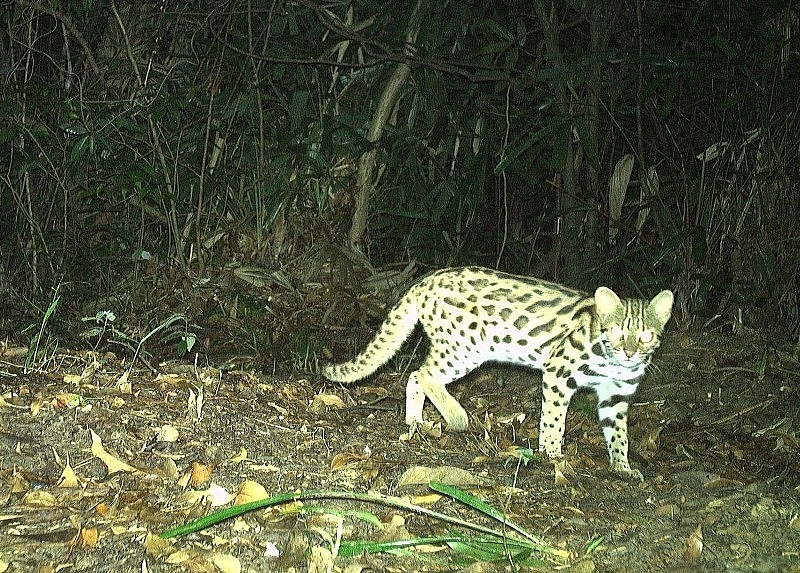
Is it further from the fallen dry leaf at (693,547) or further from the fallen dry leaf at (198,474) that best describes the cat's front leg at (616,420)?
the fallen dry leaf at (198,474)

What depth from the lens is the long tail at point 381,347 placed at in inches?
211

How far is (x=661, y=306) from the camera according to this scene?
15.2ft

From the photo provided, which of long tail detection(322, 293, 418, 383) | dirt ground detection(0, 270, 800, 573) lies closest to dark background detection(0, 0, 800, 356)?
dirt ground detection(0, 270, 800, 573)

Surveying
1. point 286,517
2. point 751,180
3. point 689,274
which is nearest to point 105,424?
point 286,517

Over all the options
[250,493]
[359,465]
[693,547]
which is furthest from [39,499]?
[693,547]

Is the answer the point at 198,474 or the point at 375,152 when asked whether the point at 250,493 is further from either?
the point at 375,152

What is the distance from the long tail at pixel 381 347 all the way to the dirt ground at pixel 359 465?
158 millimetres

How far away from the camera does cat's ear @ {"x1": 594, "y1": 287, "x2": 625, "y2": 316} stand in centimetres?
459

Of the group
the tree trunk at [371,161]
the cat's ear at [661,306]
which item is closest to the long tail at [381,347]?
the cat's ear at [661,306]

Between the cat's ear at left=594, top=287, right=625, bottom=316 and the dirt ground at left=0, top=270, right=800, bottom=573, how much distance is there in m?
0.73

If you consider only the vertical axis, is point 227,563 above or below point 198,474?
above

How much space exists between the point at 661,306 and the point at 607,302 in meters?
0.27

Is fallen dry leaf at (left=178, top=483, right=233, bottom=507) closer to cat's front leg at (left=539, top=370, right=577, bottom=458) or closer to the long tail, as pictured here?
cat's front leg at (left=539, top=370, right=577, bottom=458)

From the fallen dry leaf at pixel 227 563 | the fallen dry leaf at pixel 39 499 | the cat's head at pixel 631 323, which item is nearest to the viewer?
the fallen dry leaf at pixel 227 563
